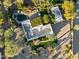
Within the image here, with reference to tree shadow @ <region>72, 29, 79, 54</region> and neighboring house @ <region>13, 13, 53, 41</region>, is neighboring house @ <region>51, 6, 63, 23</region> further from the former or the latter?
tree shadow @ <region>72, 29, 79, 54</region>

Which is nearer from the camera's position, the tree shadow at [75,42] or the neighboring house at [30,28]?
the neighboring house at [30,28]

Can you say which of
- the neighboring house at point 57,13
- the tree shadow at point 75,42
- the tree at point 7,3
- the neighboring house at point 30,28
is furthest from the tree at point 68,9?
the tree at point 7,3

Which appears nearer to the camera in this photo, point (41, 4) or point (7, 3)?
point (7, 3)

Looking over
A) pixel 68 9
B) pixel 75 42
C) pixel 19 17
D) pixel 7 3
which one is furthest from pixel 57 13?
pixel 7 3

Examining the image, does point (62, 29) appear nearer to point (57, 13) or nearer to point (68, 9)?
point (57, 13)

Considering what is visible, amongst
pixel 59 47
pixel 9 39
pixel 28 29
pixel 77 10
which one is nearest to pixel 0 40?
pixel 9 39

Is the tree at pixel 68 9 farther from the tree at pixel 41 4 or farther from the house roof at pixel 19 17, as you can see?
the house roof at pixel 19 17
